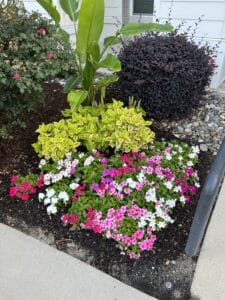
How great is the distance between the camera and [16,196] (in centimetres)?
238

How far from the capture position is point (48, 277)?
1.86 m

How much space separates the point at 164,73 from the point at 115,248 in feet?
5.86

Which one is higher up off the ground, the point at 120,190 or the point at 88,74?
the point at 88,74

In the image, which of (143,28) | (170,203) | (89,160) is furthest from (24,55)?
(170,203)

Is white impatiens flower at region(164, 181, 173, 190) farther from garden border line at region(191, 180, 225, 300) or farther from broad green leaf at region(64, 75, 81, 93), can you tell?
broad green leaf at region(64, 75, 81, 93)

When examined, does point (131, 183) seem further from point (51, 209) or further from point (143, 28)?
point (143, 28)

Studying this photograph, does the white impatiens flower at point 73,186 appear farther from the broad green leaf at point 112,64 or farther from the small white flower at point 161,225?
the broad green leaf at point 112,64

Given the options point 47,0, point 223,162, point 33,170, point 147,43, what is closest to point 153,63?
point 147,43

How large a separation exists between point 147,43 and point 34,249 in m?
2.33

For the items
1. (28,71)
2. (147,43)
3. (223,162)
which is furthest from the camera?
(147,43)

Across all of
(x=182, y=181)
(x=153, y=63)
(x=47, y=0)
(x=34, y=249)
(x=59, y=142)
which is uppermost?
(x=47, y=0)

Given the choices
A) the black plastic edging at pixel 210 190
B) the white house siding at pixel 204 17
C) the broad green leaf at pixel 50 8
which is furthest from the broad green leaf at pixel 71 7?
the black plastic edging at pixel 210 190

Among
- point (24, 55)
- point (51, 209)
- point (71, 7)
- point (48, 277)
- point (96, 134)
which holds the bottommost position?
point (48, 277)

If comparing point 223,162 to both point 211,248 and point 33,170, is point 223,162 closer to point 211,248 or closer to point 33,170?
point 211,248
